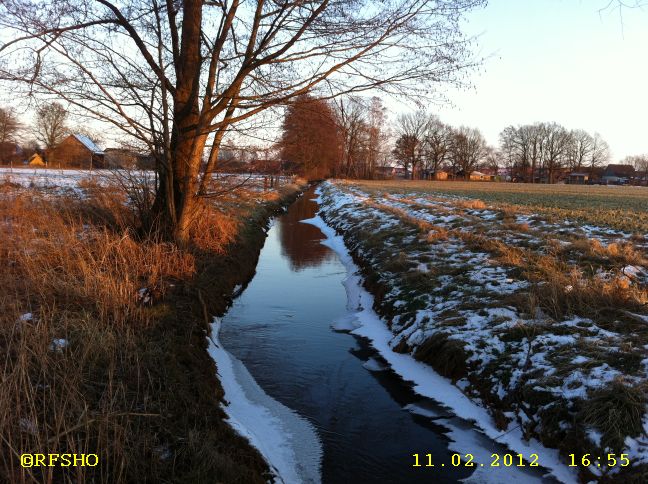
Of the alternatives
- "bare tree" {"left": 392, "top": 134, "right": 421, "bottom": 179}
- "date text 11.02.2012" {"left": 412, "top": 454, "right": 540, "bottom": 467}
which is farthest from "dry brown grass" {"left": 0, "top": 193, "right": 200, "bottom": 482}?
"bare tree" {"left": 392, "top": 134, "right": 421, "bottom": 179}

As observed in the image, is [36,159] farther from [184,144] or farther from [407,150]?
[184,144]

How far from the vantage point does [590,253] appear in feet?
27.6

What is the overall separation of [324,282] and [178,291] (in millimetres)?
4403

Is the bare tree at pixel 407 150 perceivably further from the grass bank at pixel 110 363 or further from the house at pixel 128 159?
the grass bank at pixel 110 363

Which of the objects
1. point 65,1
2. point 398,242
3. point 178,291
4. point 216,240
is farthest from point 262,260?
point 65,1

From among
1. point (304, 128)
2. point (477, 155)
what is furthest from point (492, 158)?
point (304, 128)

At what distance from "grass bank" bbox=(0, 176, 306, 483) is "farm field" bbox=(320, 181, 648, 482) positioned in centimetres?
272

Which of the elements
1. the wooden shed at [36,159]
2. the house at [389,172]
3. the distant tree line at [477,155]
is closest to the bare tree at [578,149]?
the distant tree line at [477,155]

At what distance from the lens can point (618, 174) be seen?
115 metres

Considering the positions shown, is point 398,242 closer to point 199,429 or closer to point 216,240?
point 216,240

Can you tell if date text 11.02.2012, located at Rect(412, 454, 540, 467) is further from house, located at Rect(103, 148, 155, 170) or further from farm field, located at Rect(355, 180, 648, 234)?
farm field, located at Rect(355, 180, 648, 234)

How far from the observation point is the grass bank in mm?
2998

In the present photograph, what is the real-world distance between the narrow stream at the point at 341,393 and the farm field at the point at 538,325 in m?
0.56

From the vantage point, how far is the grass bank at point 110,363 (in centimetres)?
300
